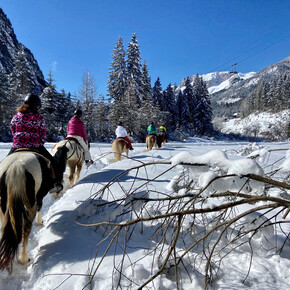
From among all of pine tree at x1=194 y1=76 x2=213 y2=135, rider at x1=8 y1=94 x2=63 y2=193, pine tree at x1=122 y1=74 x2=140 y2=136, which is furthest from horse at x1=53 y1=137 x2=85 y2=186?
pine tree at x1=194 y1=76 x2=213 y2=135

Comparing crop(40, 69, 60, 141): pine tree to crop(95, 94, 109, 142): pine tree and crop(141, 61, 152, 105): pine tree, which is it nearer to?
crop(95, 94, 109, 142): pine tree

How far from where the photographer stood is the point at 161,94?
43000 millimetres

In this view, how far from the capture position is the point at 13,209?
195 centimetres

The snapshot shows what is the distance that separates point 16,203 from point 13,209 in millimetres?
66

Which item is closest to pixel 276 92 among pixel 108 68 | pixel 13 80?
pixel 108 68

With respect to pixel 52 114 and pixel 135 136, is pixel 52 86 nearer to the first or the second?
pixel 52 114

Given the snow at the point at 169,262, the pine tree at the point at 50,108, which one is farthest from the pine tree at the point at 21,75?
the snow at the point at 169,262

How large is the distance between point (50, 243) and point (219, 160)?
229 cm

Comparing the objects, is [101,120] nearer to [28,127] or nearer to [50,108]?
[50,108]

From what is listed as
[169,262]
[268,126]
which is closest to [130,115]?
[169,262]

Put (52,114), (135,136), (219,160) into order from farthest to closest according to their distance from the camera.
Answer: (135,136) → (52,114) → (219,160)

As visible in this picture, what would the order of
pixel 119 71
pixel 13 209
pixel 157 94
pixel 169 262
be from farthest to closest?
pixel 157 94
pixel 119 71
pixel 13 209
pixel 169 262

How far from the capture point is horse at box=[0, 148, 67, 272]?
1865 millimetres

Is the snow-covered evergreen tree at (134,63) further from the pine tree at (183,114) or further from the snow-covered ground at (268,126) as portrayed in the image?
the snow-covered ground at (268,126)
